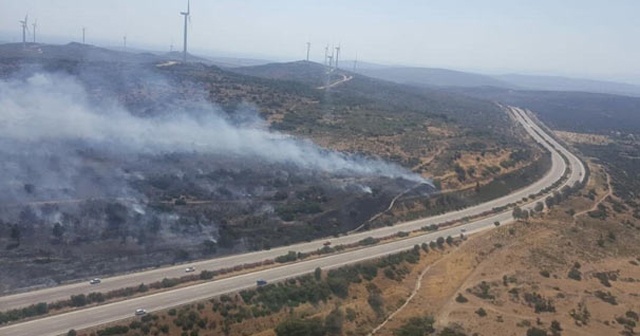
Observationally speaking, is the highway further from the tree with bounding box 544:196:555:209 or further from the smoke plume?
the smoke plume

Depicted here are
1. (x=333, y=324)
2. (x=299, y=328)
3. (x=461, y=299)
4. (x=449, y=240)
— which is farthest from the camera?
(x=449, y=240)

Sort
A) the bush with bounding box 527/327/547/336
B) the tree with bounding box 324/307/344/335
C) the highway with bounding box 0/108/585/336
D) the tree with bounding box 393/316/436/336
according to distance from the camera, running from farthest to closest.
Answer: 1. the bush with bounding box 527/327/547/336
2. the tree with bounding box 324/307/344/335
3. the highway with bounding box 0/108/585/336
4. the tree with bounding box 393/316/436/336

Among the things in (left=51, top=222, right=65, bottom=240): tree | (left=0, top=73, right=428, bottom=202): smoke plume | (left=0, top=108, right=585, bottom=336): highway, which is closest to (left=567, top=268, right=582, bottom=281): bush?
(left=0, top=108, right=585, bottom=336): highway

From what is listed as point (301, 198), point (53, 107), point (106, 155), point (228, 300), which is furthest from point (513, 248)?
point (53, 107)

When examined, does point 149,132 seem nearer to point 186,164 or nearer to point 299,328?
point 186,164

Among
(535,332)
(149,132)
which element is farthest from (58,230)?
(535,332)

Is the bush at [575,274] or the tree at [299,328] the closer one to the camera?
the tree at [299,328]

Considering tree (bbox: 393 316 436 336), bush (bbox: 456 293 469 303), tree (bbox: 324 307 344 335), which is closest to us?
tree (bbox: 393 316 436 336)

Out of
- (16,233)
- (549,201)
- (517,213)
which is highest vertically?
(517,213)

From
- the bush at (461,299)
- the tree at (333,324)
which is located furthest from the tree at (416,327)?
the bush at (461,299)

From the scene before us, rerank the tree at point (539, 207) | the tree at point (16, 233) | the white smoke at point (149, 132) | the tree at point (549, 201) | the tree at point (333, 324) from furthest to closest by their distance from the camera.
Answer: the white smoke at point (149, 132) < the tree at point (549, 201) < the tree at point (539, 207) < the tree at point (16, 233) < the tree at point (333, 324)

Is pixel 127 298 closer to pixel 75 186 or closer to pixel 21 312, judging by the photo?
pixel 21 312

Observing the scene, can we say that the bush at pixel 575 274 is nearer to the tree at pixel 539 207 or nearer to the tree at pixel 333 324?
the tree at pixel 539 207
